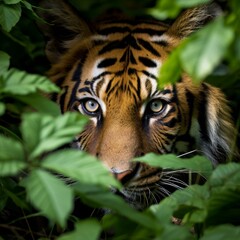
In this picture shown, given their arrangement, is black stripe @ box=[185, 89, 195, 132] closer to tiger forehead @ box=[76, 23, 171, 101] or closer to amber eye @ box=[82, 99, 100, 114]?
tiger forehead @ box=[76, 23, 171, 101]

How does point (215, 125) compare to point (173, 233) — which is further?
point (215, 125)

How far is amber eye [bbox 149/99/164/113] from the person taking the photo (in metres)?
3.08

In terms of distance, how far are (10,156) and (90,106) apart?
164cm

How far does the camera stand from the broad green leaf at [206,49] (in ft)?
4.28

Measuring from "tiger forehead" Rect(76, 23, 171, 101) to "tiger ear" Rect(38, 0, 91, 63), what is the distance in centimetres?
10

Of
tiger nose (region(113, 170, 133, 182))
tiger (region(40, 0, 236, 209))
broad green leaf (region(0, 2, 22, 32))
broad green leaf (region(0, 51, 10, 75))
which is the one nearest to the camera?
broad green leaf (region(0, 51, 10, 75))

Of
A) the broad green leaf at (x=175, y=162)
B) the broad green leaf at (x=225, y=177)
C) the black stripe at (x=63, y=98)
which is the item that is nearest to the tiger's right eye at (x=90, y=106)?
the black stripe at (x=63, y=98)

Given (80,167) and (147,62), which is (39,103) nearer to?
(80,167)

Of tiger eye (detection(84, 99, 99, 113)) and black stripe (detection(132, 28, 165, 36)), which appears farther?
black stripe (detection(132, 28, 165, 36))

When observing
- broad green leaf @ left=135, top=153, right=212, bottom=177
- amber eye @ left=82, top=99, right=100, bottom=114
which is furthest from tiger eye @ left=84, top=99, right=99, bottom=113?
broad green leaf @ left=135, top=153, right=212, bottom=177

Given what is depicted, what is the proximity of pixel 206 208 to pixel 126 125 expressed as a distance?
111 centimetres

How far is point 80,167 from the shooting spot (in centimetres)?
148

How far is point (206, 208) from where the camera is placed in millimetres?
1862

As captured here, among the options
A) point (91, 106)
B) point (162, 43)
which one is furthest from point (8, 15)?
point (162, 43)
